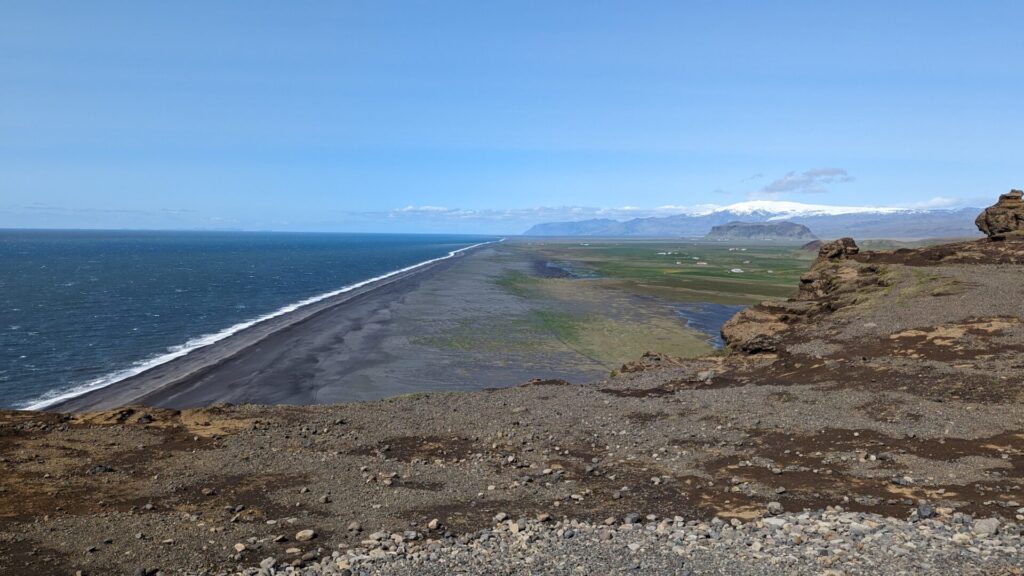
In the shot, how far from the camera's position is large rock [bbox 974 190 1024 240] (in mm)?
52656

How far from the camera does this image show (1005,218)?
5394cm

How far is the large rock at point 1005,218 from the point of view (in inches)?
2073

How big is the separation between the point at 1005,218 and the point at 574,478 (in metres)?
56.8

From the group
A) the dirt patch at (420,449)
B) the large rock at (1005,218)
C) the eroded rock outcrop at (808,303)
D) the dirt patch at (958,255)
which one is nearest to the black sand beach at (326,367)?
the eroded rock outcrop at (808,303)

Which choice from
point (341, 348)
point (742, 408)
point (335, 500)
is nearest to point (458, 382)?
point (341, 348)

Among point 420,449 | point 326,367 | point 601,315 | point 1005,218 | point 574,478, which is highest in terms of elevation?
point 1005,218

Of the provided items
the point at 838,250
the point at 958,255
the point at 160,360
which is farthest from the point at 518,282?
the point at 160,360

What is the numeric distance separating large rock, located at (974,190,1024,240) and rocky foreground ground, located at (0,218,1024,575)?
29.7 metres

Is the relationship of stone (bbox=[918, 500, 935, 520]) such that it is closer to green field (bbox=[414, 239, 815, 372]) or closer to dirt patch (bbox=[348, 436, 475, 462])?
dirt patch (bbox=[348, 436, 475, 462])

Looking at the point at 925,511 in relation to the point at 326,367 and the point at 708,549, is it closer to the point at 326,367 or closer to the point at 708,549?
the point at 708,549

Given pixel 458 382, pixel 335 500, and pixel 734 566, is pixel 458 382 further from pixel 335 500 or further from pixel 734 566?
pixel 734 566

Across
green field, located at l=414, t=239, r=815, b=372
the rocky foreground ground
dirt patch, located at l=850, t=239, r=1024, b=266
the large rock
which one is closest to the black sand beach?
green field, located at l=414, t=239, r=815, b=372

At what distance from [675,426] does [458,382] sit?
2112 cm

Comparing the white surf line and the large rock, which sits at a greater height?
the large rock
